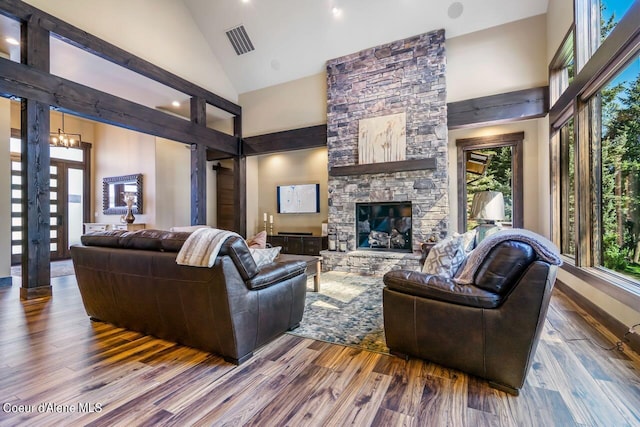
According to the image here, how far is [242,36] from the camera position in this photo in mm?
5730

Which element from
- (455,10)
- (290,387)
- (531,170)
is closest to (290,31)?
(455,10)

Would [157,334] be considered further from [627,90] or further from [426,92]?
[426,92]

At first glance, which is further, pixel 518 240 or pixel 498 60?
pixel 498 60

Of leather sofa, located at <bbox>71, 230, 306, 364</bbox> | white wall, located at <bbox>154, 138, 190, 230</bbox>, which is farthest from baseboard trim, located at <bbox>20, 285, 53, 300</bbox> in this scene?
white wall, located at <bbox>154, 138, 190, 230</bbox>

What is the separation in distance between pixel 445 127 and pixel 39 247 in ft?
20.1

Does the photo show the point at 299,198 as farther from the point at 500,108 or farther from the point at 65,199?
the point at 65,199

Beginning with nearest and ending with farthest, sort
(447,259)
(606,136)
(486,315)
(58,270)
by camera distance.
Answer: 1. (486,315)
2. (447,259)
3. (606,136)
4. (58,270)

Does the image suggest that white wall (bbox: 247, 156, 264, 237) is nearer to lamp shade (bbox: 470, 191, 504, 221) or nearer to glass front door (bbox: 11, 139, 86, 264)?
glass front door (bbox: 11, 139, 86, 264)

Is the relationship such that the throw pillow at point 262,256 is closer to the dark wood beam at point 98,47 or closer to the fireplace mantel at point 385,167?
the fireplace mantel at point 385,167

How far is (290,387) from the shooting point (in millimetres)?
1725

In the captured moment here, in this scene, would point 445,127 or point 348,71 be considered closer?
point 445,127

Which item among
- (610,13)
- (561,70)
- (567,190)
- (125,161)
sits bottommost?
(567,190)

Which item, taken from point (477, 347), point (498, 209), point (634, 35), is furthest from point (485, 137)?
point (477, 347)

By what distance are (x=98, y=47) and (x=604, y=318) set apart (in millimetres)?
7012
